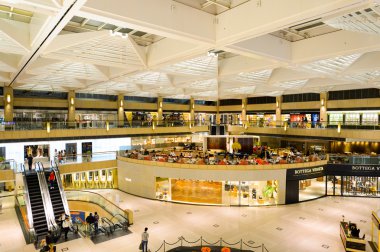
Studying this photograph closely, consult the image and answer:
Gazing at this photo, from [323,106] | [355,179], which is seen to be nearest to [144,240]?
[355,179]

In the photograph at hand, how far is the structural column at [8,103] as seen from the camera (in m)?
24.5

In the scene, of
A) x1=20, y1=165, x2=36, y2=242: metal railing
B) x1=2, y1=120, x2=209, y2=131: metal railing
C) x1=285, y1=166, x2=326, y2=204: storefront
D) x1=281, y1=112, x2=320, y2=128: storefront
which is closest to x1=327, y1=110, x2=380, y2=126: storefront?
x1=281, y1=112, x2=320, y2=128: storefront

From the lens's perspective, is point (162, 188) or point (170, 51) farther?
point (162, 188)

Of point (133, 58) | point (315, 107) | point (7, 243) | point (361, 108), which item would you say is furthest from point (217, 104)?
point (7, 243)

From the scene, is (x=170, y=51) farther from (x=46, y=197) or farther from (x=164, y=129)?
(x=164, y=129)

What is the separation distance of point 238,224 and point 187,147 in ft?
56.6

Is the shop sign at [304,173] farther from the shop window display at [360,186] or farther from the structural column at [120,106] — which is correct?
the structural column at [120,106]

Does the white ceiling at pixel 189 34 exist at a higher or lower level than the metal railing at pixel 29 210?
higher

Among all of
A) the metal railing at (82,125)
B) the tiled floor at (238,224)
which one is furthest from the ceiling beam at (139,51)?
the metal railing at (82,125)

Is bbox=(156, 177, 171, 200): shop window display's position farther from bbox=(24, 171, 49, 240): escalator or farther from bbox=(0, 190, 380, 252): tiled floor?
bbox=(24, 171, 49, 240): escalator

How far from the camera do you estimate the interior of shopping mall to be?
738cm

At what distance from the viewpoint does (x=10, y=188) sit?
66.1 ft

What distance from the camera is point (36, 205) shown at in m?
13.5

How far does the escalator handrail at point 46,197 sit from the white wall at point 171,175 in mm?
6004
